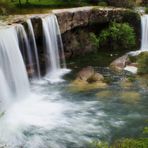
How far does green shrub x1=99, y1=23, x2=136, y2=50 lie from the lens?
1131 inches

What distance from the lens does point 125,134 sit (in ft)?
52.2

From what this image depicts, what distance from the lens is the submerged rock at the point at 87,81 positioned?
71.2 feet

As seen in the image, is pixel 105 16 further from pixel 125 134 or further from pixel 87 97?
pixel 125 134

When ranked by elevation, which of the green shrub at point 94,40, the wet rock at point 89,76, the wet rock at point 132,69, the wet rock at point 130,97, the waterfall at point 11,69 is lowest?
the wet rock at point 132,69

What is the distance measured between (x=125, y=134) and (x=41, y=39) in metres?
10.5

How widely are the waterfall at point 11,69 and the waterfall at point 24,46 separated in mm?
646

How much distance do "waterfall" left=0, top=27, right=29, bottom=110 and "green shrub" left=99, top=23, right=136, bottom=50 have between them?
29.3 ft

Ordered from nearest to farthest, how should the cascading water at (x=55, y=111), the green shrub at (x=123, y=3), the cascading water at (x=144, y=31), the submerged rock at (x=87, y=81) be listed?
the cascading water at (x=55, y=111) → the submerged rock at (x=87, y=81) → the cascading water at (x=144, y=31) → the green shrub at (x=123, y=3)

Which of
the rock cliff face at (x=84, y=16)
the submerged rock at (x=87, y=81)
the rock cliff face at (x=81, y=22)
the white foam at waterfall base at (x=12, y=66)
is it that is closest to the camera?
the white foam at waterfall base at (x=12, y=66)

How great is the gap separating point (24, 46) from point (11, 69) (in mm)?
2506

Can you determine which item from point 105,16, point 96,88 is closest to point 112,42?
point 105,16

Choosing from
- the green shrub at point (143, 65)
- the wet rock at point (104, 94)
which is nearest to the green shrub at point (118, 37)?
the green shrub at point (143, 65)

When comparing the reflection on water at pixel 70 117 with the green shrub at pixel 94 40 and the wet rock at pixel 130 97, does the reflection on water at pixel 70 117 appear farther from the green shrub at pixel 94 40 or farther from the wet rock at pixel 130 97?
the green shrub at pixel 94 40

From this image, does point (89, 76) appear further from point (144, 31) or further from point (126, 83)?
point (144, 31)
